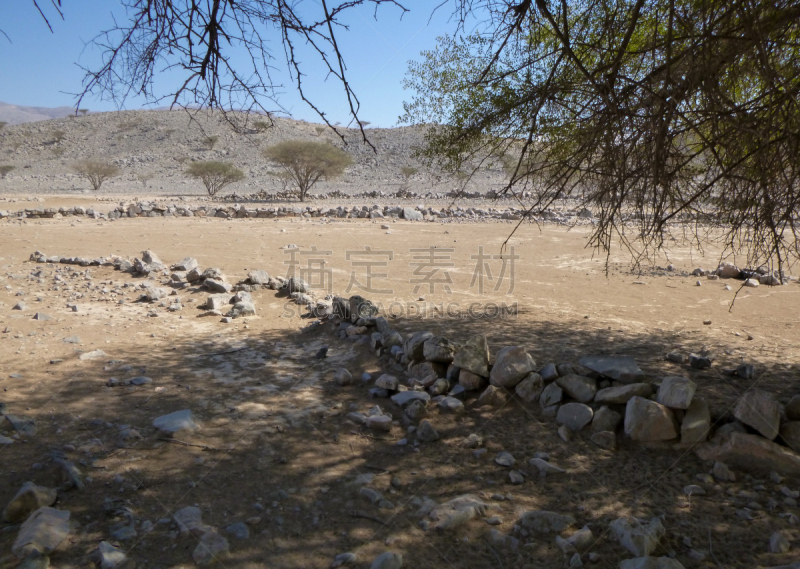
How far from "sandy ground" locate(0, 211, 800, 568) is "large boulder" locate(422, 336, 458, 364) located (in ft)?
1.49

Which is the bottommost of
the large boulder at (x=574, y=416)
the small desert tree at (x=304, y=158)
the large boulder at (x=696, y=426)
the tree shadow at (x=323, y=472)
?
the tree shadow at (x=323, y=472)

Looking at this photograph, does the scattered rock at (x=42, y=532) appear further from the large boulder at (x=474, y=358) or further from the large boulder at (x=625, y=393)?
the large boulder at (x=625, y=393)

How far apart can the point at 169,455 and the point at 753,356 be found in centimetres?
476

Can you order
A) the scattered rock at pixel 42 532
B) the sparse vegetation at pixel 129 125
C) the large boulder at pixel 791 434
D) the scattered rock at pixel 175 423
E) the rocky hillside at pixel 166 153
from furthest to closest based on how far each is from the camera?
1. the sparse vegetation at pixel 129 125
2. the rocky hillside at pixel 166 153
3. the scattered rock at pixel 175 423
4. the large boulder at pixel 791 434
5. the scattered rock at pixel 42 532

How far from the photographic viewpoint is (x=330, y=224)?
16.8 metres

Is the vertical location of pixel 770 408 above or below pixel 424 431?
above

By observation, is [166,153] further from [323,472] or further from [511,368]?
[323,472]

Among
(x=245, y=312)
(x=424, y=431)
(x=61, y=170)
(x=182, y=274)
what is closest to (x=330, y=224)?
(x=182, y=274)

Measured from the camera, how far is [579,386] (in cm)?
361

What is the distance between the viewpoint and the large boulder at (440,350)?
13.8 ft

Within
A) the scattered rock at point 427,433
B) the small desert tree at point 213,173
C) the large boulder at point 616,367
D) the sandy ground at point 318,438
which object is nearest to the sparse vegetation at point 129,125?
the small desert tree at point 213,173

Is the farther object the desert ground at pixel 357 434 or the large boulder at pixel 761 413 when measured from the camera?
the large boulder at pixel 761 413

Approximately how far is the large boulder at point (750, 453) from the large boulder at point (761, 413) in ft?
0.20

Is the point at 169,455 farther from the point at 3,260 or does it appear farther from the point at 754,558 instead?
the point at 3,260
